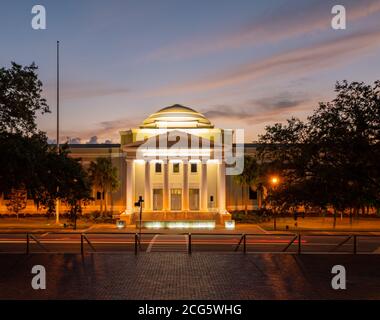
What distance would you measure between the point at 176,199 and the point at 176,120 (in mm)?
13183

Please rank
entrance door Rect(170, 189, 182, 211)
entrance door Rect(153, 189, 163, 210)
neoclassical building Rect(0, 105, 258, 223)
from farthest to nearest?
1. entrance door Rect(170, 189, 182, 211)
2. entrance door Rect(153, 189, 163, 210)
3. neoclassical building Rect(0, 105, 258, 223)

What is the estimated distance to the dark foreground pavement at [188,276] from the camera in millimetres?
15578

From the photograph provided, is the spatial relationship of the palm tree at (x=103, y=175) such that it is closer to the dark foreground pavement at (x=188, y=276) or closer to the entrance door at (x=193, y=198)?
the entrance door at (x=193, y=198)

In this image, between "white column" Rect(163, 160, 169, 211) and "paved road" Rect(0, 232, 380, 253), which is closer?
"paved road" Rect(0, 232, 380, 253)

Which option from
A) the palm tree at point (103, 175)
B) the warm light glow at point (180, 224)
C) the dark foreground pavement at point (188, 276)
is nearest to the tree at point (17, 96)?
the dark foreground pavement at point (188, 276)

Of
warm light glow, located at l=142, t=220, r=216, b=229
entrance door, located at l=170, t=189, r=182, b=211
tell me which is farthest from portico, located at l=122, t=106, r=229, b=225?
warm light glow, located at l=142, t=220, r=216, b=229

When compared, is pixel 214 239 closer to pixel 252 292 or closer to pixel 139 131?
pixel 252 292

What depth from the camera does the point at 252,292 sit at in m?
15.9

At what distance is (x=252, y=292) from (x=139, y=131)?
54.1 meters

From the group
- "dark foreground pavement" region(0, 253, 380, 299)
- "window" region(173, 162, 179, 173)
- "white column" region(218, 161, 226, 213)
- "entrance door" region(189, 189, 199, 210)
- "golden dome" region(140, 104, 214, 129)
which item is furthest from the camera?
"golden dome" region(140, 104, 214, 129)

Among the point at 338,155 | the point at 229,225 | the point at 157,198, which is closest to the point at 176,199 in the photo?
the point at 157,198

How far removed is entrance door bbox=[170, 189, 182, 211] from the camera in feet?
205

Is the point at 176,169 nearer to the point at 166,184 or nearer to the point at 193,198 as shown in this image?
the point at 193,198

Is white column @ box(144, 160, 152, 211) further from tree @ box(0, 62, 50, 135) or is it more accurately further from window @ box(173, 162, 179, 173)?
tree @ box(0, 62, 50, 135)
